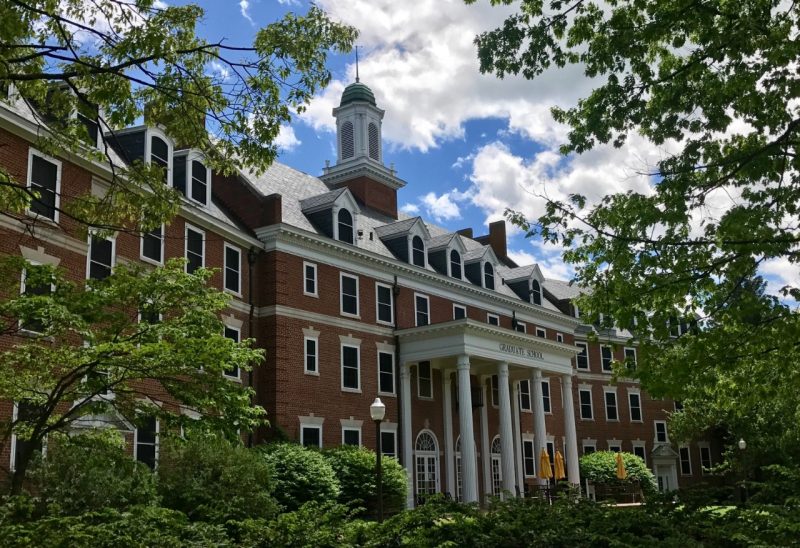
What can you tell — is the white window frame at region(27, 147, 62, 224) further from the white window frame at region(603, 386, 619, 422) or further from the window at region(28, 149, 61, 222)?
the white window frame at region(603, 386, 619, 422)

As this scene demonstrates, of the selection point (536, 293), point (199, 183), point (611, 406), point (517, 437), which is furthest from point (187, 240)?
point (611, 406)

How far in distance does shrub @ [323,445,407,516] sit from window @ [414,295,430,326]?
964 centimetres

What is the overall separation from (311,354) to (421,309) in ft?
26.7

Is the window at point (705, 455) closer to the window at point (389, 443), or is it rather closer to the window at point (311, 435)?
the window at point (389, 443)

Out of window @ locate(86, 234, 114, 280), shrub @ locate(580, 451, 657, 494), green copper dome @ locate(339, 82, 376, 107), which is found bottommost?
shrub @ locate(580, 451, 657, 494)

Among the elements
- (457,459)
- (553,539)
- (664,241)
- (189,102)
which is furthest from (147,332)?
(457,459)

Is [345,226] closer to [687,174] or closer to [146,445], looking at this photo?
[146,445]

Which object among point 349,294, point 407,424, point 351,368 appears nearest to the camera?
point 351,368

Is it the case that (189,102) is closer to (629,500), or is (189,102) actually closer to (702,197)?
(702,197)

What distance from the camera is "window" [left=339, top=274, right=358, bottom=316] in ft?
112

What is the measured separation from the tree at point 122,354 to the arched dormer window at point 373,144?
3100 cm

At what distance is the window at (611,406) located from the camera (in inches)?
2174

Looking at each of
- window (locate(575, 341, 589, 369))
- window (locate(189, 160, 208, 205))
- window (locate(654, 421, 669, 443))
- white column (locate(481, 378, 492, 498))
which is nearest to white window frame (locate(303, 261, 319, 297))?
window (locate(189, 160, 208, 205))

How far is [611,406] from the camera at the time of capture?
55.5 meters
